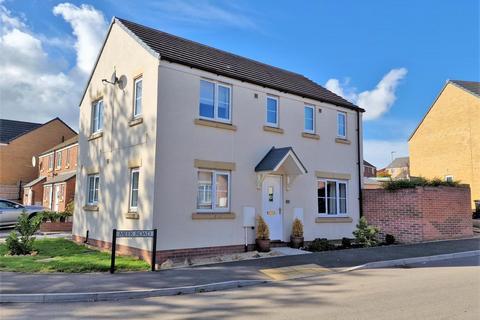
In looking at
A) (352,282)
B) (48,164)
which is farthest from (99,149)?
(48,164)

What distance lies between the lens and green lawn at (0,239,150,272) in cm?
997

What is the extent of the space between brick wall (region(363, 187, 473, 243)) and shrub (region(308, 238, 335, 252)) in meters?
3.57

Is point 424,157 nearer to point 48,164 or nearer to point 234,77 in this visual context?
point 234,77

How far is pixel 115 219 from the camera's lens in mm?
13055

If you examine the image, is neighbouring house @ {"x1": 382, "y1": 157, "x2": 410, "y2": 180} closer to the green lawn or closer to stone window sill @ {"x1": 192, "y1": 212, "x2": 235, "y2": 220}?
stone window sill @ {"x1": 192, "y1": 212, "x2": 235, "y2": 220}

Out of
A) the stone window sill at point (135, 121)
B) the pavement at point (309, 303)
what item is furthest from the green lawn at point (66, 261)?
the stone window sill at point (135, 121)

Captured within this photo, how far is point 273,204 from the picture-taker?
13.9 m

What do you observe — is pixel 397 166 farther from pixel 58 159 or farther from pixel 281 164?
pixel 281 164

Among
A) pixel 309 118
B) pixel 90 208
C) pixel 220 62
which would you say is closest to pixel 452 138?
pixel 309 118

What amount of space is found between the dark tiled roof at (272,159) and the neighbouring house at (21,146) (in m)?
35.6

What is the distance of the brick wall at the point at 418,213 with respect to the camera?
15.8m

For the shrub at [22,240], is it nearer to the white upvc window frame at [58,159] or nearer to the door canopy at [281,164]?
the door canopy at [281,164]

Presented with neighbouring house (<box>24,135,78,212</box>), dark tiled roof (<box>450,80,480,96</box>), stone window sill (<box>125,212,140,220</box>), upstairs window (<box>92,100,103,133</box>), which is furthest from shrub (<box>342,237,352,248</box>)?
dark tiled roof (<box>450,80,480,96</box>)

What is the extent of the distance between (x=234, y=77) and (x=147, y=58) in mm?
2887
